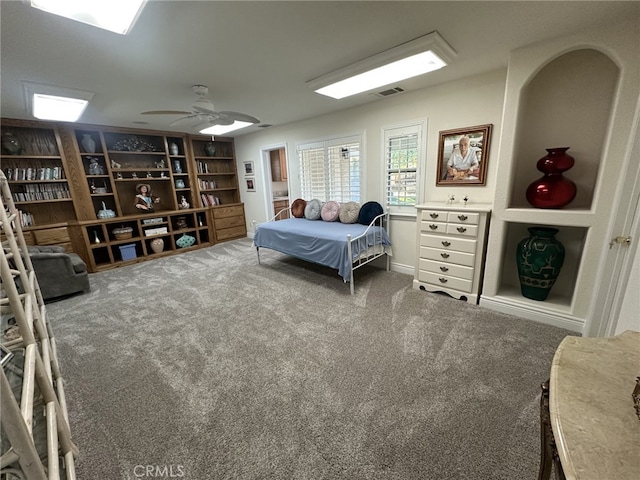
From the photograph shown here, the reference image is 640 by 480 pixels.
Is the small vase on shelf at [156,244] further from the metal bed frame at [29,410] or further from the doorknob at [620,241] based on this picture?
the doorknob at [620,241]

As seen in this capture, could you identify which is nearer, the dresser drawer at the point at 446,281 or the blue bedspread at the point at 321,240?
the dresser drawer at the point at 446,281

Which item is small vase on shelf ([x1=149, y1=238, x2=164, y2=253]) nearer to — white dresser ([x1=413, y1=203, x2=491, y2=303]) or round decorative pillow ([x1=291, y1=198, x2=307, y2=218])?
round decorative pillow ([x1=291, y1=198, x2=307, y2=218])

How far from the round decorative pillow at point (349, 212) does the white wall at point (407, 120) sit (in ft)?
0.69

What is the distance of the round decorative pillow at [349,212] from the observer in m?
3.81

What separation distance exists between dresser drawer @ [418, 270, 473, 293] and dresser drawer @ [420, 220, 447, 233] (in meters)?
0.51

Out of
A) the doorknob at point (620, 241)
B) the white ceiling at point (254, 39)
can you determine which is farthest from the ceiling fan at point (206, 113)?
the doorknob at point (620, 241)

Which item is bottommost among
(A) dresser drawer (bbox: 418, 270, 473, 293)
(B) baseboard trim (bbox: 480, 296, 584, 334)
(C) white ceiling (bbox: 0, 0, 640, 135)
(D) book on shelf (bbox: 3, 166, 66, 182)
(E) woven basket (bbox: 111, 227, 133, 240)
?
(B) baseboard trim (bbox: 480, 296, 584, 334)

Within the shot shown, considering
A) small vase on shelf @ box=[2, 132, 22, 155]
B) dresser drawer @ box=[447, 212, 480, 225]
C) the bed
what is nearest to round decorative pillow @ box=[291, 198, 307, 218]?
the bed

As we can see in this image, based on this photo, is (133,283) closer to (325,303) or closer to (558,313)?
(325,303)

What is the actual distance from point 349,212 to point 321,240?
839 mm

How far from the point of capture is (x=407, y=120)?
3244mm

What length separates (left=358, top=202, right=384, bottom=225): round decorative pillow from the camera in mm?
3598

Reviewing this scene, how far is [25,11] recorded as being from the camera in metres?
1.42

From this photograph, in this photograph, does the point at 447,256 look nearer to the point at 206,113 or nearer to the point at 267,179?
the point at 206,113
